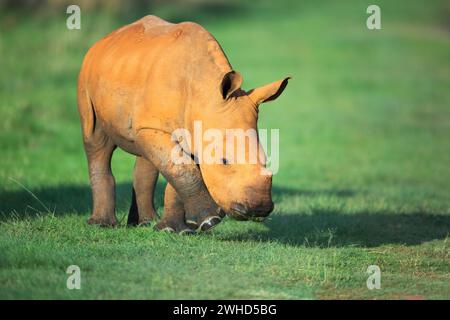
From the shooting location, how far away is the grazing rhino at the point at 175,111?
29.4 ft

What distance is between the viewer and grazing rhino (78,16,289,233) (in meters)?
8.95

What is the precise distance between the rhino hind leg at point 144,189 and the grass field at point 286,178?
554 millimetres

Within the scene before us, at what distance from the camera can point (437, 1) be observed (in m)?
46.6

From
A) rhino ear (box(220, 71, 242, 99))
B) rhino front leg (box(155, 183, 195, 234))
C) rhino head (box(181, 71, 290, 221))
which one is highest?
rhino ear (box(220, 71, 242, 99))

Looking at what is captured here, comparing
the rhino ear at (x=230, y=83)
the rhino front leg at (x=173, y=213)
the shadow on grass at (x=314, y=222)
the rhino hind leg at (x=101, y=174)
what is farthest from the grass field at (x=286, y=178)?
the rhino ear at (x=230, y=83)

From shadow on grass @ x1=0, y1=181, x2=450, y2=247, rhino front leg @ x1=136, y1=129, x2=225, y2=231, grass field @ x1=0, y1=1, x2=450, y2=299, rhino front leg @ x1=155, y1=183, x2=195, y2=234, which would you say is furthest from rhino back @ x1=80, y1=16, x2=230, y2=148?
shadow on grass @ x1=0, y1=181, x2=450, y2=247

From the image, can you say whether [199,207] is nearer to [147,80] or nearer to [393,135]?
[147,80]

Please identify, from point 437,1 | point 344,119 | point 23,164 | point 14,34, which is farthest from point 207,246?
point 437,1

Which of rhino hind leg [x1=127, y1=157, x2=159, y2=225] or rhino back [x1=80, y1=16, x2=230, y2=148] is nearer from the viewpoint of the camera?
rhino back [x1=80, y1=16, x2=230, y2=148]

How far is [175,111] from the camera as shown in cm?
932

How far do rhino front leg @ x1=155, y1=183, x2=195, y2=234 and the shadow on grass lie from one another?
53 cm

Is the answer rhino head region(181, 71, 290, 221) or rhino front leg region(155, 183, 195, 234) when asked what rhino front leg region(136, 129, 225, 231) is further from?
rhino front leg region(155, 183, 195, 234)

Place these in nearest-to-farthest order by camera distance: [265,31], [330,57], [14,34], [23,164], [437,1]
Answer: [23,164] < [14,34] < [330,57] < [265,31] < [437,1]

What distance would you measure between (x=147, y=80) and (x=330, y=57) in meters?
21.4
